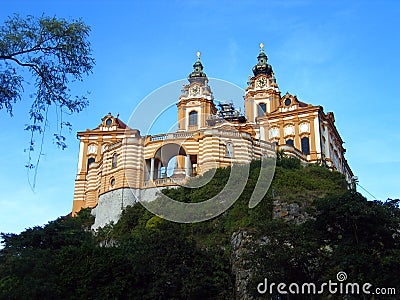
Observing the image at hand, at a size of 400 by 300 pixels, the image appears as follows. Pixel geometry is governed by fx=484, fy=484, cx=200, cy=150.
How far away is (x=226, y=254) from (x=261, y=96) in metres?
34.4

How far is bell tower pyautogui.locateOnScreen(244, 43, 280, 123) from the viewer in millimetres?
59400

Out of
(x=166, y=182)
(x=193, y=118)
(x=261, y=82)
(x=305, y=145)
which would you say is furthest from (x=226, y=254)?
(x=261, y=82)

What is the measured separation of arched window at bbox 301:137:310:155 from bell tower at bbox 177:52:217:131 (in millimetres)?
12721

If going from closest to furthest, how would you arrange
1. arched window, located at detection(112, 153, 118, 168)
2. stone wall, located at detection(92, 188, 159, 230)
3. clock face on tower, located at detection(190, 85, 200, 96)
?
stone wall, located at detection(92, 188, 159, 230) < arched window, located at detection(112, 153, 118, 168) < clock face on tower, located at detection(190, 85, 200, 96)

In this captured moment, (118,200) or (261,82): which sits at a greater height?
(261,82)

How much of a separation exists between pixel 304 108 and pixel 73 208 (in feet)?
91.6

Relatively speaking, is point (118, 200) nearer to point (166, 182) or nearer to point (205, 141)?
point (166, 182)

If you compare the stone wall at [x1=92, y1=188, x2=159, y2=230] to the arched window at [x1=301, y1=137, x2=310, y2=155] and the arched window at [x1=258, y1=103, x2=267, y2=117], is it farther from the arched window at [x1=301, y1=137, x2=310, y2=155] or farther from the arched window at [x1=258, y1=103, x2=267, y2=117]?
the arched window at [x1=258, y1=103, x2=267, y2=117]

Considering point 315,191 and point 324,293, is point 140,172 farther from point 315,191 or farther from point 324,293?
point 324,293

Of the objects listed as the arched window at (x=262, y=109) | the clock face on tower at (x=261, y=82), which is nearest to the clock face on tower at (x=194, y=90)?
the clock face on tower at (x=261, y=82)

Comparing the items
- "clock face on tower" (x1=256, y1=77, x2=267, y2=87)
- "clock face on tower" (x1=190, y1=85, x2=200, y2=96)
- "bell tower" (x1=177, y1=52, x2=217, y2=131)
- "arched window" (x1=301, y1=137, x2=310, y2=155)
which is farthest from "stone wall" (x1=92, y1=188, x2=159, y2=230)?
"clock face on tower" (x1=256, y1=77, x2=267, y2=87)

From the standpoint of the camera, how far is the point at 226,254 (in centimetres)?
2903

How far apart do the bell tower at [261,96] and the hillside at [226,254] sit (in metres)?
23.5

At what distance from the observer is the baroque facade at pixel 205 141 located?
4344 cm
